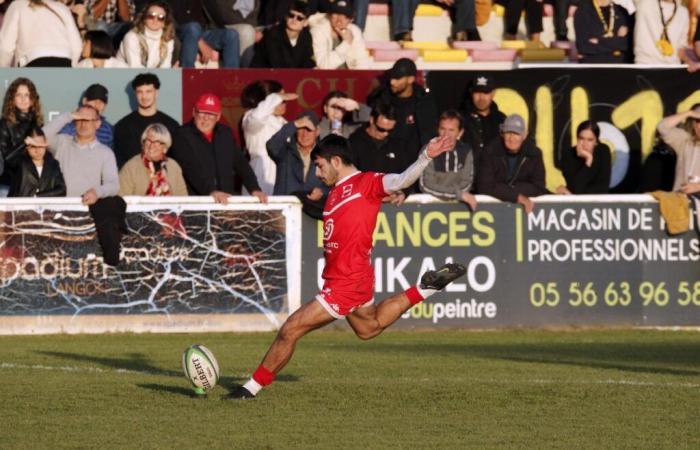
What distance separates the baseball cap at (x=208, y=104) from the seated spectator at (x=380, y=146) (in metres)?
1.61

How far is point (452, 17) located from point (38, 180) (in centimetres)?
Answer: 741

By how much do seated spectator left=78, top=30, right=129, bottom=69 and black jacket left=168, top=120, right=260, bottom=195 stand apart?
177cm

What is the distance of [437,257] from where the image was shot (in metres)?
17.8

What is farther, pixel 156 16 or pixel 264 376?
pixel 156 16

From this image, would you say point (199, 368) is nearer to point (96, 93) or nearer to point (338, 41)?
point (96, 93)

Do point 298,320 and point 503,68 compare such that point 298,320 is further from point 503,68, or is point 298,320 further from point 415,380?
point 503,68

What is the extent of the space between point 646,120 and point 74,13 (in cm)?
754

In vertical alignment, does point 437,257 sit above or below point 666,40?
below

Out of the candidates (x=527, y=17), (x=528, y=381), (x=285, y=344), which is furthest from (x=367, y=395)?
(x=527, y=17)

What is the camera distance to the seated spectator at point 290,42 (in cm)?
1956

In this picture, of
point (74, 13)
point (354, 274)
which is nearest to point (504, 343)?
point (354, 274)

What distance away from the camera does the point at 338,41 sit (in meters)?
20.6

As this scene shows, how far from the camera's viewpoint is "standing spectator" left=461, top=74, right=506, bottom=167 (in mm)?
18922

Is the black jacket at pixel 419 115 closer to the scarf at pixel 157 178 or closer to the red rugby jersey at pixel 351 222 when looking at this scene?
the scarf at pixel 157 178
